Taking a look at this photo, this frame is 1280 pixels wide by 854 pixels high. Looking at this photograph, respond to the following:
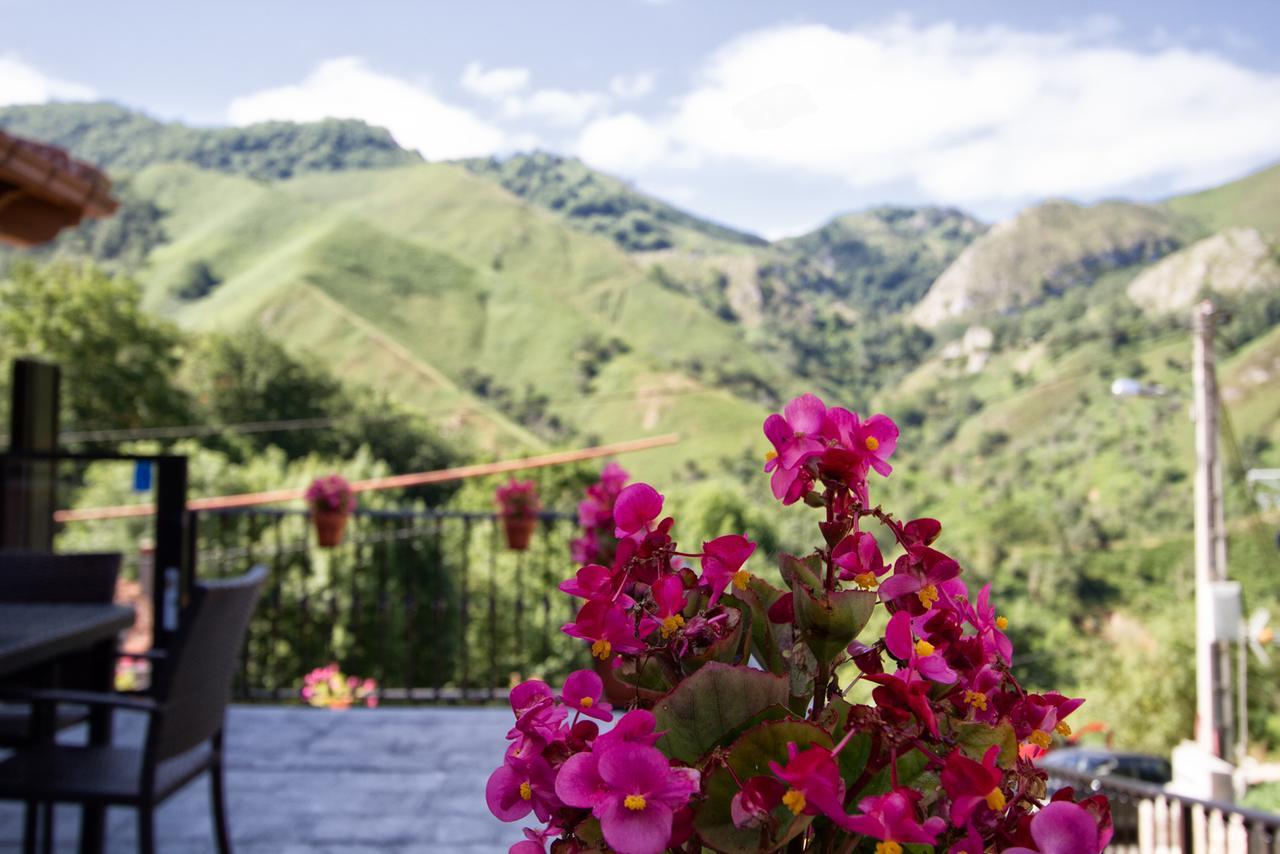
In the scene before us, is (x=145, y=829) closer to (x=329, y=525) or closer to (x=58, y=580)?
(x=58, y=580)

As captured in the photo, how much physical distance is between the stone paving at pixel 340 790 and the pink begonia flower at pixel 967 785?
2.27 metres

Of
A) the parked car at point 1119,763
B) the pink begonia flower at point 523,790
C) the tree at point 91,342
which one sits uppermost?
the tree at point 91,342

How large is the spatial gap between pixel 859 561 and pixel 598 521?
220cm

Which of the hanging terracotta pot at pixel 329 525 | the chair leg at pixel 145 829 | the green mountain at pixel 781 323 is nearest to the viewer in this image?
the chair leg at pixel 145 829

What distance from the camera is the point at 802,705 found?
521 millimetres

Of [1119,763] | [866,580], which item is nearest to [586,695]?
[866,580]

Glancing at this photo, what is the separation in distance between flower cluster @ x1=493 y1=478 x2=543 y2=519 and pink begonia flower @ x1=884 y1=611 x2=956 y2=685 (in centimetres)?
459

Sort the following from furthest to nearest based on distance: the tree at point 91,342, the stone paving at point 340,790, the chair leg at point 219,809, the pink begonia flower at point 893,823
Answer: the tree at point 91,342, the stone paving at point 340,790, the chair leg at point 219,809, the pink begonia flower at point 893,823

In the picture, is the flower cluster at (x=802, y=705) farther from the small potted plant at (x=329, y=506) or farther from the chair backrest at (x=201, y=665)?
the small potted plant at (x=329, y=506)

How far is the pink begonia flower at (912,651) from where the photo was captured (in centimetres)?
49

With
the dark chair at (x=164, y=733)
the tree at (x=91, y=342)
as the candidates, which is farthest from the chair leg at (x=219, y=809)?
the tree at (x=91, y=342)

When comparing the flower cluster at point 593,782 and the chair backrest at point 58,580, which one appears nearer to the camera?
the flower cluster at point 593,782

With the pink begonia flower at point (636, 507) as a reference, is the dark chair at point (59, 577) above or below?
below

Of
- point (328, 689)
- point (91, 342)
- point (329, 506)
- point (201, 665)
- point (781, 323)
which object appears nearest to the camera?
point (201, 665)
